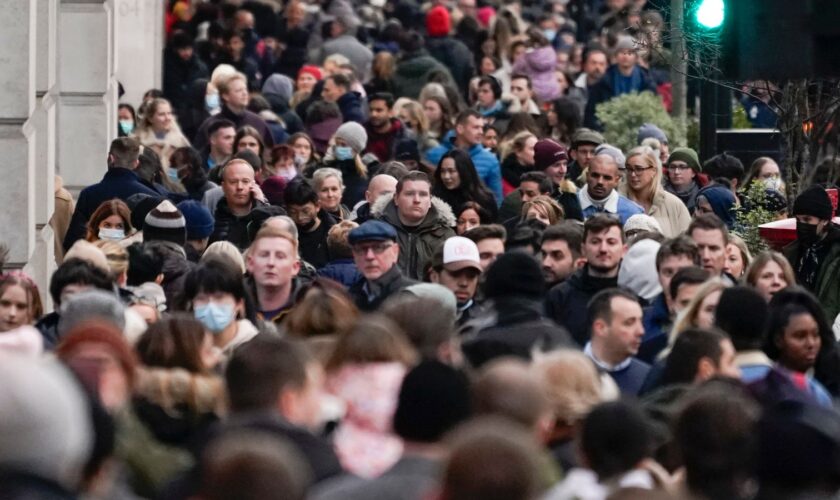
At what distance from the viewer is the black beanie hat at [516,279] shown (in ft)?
30.7

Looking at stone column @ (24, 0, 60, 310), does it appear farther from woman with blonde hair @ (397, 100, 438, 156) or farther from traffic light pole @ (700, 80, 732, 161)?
traffic light pole @ (700, 80, 732, 161)

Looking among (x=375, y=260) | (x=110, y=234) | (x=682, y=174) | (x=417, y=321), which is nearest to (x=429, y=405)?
(x=417, y=321)

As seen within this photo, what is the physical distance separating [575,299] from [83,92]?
8354 millimetres

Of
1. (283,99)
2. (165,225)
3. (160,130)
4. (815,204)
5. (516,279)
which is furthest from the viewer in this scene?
(283,99)

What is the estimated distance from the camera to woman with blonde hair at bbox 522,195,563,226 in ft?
45.1

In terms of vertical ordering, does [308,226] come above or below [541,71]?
below

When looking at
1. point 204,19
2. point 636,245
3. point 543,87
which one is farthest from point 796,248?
point 204,19

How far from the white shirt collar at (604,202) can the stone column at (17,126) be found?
150 inches

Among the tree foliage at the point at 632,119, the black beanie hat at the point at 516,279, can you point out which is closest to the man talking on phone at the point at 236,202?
the black beanie hat at the point at 516,279

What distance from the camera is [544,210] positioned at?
13.8 m

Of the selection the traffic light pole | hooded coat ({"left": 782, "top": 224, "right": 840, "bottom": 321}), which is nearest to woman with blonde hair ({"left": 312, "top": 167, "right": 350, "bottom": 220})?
hooded coat ({"left": 782, "top": 224, "right": 840, "bottom": 321})

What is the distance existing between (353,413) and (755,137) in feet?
42.5

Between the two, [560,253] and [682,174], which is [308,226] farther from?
[682,174]

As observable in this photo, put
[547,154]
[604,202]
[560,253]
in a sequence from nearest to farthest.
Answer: [560,253] → [604,202] → [547,154]
